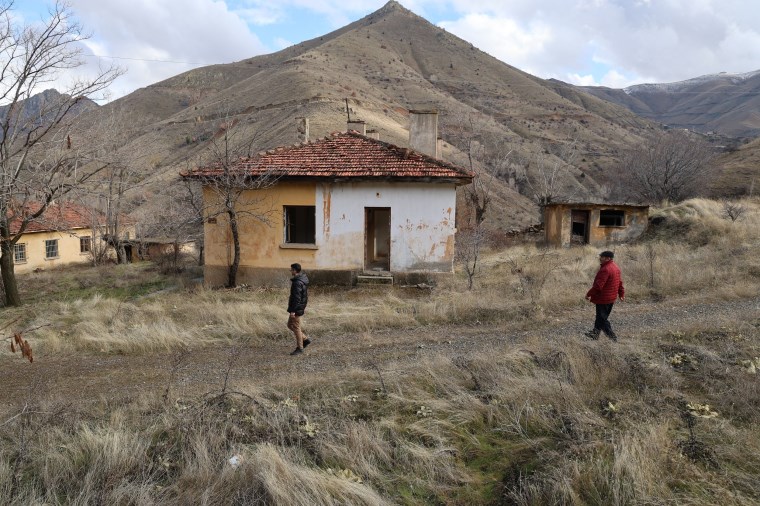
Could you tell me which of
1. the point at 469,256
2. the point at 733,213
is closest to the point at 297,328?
the point at 469,256

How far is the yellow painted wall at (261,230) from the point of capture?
13.1 m

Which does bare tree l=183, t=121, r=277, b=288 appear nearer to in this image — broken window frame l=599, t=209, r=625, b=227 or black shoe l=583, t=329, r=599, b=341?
black shoe l=583, t=329, r=599, b=341

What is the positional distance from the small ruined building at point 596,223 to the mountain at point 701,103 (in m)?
96.9

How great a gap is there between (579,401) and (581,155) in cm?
5978

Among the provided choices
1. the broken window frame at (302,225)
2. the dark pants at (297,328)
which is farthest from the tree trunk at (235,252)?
the dark pants at (297,328)

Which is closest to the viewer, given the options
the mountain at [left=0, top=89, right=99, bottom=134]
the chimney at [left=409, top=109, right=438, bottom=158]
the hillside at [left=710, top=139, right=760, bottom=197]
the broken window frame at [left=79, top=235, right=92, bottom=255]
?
the mountain at [left=0, top=89, right=99, bottom=134]

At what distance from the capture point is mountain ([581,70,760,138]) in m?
114

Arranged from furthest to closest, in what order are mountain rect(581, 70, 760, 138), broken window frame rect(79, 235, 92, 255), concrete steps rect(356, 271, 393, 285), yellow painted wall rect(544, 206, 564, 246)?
mountain rect(581, 70, 760, 138)
broken window frame rect(79, 235, 92, 255)
yellow painted wall rect(544, 206, 564, 246)
concrete steps rect(356, 271, 393, 285)

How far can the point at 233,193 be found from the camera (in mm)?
12859

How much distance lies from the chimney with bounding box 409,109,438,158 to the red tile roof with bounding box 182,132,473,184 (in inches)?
59.7

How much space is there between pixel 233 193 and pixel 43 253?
2472cm

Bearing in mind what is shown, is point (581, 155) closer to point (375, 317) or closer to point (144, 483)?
point (375, 317)

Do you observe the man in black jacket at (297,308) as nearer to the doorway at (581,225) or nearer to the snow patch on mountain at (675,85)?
the doorway at (581,225)

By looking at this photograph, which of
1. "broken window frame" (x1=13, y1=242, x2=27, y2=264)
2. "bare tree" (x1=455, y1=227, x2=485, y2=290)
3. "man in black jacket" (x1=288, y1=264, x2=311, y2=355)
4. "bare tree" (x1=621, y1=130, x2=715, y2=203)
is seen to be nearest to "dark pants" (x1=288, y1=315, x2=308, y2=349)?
"man in black jacket" (x1=288, y1=264, x2=311, y2=355)
